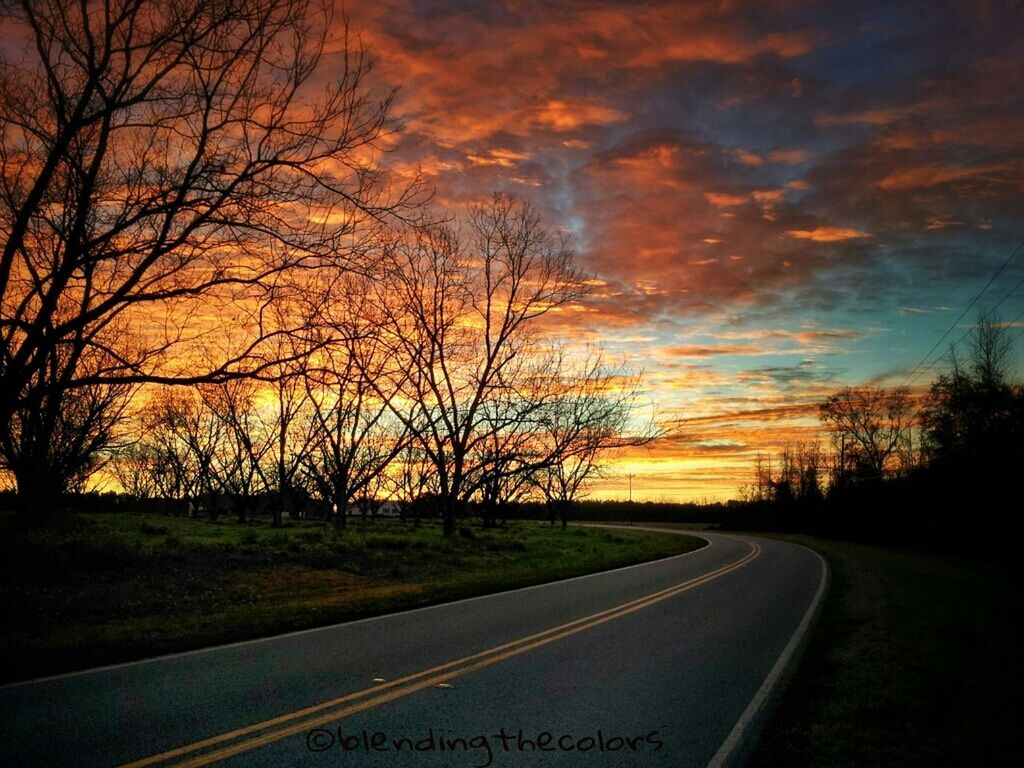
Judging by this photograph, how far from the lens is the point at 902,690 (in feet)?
27.3

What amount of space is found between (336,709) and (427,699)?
0.86 m

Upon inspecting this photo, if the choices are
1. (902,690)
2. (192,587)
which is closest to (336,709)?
(902,690)

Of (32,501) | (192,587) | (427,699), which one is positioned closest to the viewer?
(427,699)

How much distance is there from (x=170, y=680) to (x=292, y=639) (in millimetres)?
2578

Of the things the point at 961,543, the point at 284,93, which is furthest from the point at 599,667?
the point at 961,543

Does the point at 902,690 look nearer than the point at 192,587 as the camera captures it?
Yes

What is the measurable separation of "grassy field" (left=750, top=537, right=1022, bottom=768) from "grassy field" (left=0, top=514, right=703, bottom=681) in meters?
7.09

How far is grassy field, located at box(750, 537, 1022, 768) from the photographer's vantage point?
6207 mm

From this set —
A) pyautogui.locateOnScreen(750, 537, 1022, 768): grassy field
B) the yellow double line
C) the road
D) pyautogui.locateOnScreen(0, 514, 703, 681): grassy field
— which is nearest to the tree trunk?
pyautogui.locateOnScreen(0, 514, 703, 681): grassy field

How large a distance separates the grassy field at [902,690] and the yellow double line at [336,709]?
3238 millimetres

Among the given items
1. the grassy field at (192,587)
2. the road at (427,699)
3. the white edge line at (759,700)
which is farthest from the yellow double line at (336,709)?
the grassy field at (192,587)

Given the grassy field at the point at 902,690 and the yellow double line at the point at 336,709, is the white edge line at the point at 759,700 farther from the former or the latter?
the yellow double line at the point at 336,709

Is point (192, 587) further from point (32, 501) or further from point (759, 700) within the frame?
point (32, 501)

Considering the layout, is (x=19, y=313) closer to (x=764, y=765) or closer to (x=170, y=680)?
(x=170, y=680)
